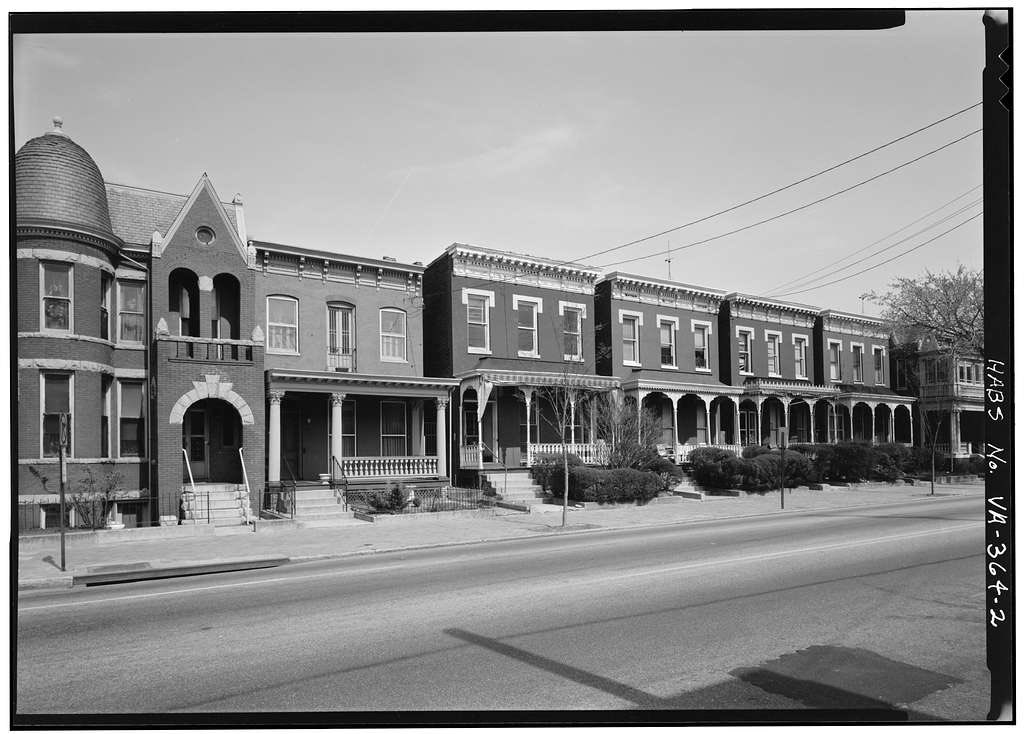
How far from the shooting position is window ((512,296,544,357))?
30.1m

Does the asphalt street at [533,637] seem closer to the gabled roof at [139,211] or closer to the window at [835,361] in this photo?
the gabled roof at [139,211]

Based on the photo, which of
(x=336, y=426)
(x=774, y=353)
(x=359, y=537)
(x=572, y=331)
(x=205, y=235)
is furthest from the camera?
(x=774, y=353)

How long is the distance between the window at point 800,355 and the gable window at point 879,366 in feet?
20.4

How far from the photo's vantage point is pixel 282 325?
25.0 meters

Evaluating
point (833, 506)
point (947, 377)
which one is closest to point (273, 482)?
point (833, 506)

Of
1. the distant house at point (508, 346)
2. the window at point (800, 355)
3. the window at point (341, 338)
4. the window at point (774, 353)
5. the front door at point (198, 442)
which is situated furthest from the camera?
the window at point (800, 355)

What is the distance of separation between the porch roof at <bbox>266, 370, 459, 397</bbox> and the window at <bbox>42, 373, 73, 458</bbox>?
539 cm

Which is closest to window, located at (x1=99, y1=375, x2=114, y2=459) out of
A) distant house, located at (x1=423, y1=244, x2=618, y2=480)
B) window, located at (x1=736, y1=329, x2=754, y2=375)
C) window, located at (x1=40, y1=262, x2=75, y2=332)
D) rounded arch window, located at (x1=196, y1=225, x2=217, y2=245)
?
window, located at (x1=40, y1=262, x2=75, y2=332)

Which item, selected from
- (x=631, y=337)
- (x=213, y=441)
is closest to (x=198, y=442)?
(x=213, y=441)

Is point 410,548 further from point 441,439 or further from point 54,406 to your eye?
point 54,406

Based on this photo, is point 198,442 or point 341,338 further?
point 341,338

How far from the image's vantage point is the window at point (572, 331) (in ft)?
103

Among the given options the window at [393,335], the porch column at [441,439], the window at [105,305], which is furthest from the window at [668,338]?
the window at [105,305]

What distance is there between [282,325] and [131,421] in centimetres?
547
